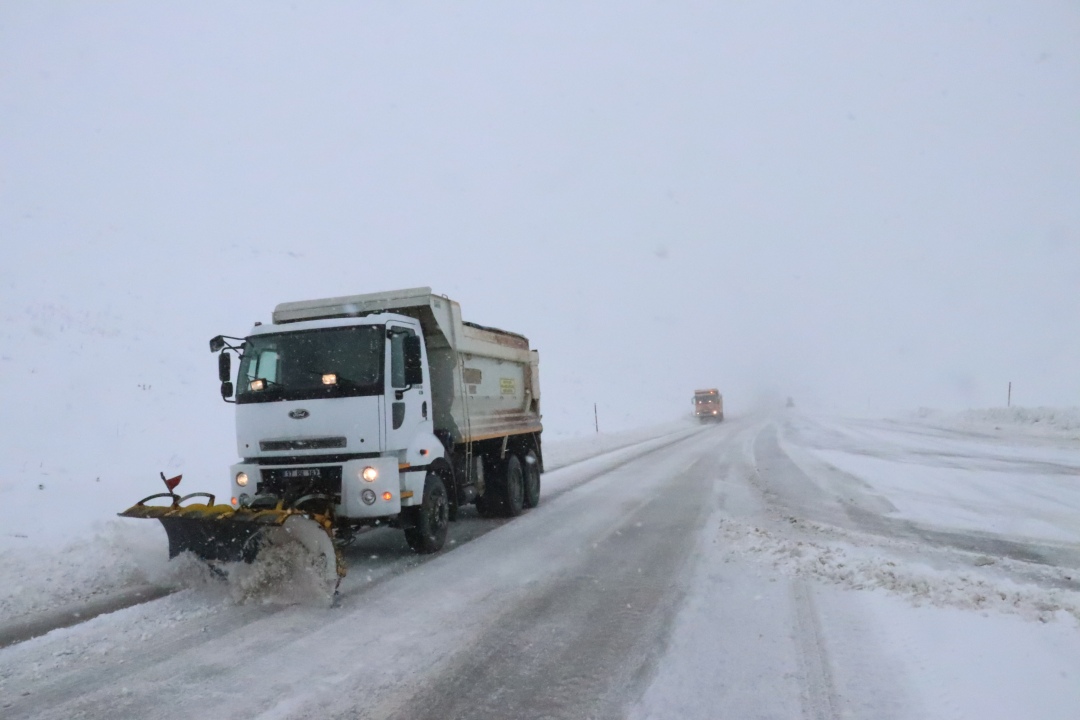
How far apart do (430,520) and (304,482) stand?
1529 millimetres

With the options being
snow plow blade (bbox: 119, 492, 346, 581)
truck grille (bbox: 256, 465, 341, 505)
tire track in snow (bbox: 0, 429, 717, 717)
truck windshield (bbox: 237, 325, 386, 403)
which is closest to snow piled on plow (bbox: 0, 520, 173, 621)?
snow plow blade (bbox: 119, 492, 346, 581)

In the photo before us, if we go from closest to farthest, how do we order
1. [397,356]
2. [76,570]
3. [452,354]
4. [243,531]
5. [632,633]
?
[632,633] < [243,531] < [76,570] < [397,356] < [452,354]

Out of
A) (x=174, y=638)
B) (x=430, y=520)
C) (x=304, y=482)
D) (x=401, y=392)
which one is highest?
(x=401, y=392)

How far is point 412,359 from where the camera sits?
7.67 m

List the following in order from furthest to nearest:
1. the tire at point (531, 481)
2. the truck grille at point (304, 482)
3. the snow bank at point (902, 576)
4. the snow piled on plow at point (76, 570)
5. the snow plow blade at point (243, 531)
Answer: the tire at point (531, 481)
the truck grille at point (304, 482)
the snow piled on plow at point (76, 570)
the snow plow blade at point (243, 531)
the snow bank at point (902, 576)

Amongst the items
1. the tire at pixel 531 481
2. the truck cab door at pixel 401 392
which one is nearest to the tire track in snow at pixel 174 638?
the truck cab door at pixel 401 392

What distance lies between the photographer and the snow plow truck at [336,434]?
6.18 m

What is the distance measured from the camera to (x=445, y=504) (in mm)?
8289

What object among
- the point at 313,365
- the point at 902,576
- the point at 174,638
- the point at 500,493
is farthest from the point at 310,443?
the point at 902,576

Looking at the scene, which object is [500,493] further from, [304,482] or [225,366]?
[225,366]

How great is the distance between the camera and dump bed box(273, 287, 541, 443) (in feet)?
28.1

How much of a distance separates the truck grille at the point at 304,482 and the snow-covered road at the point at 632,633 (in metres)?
0.94

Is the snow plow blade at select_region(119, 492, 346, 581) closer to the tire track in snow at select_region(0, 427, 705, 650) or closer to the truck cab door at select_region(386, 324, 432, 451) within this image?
the tire track in snow at select_region(0, 427, 705, 650)

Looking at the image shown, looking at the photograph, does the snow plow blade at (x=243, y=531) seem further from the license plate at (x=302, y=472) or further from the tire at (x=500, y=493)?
the tire at (x=500, y=493)
